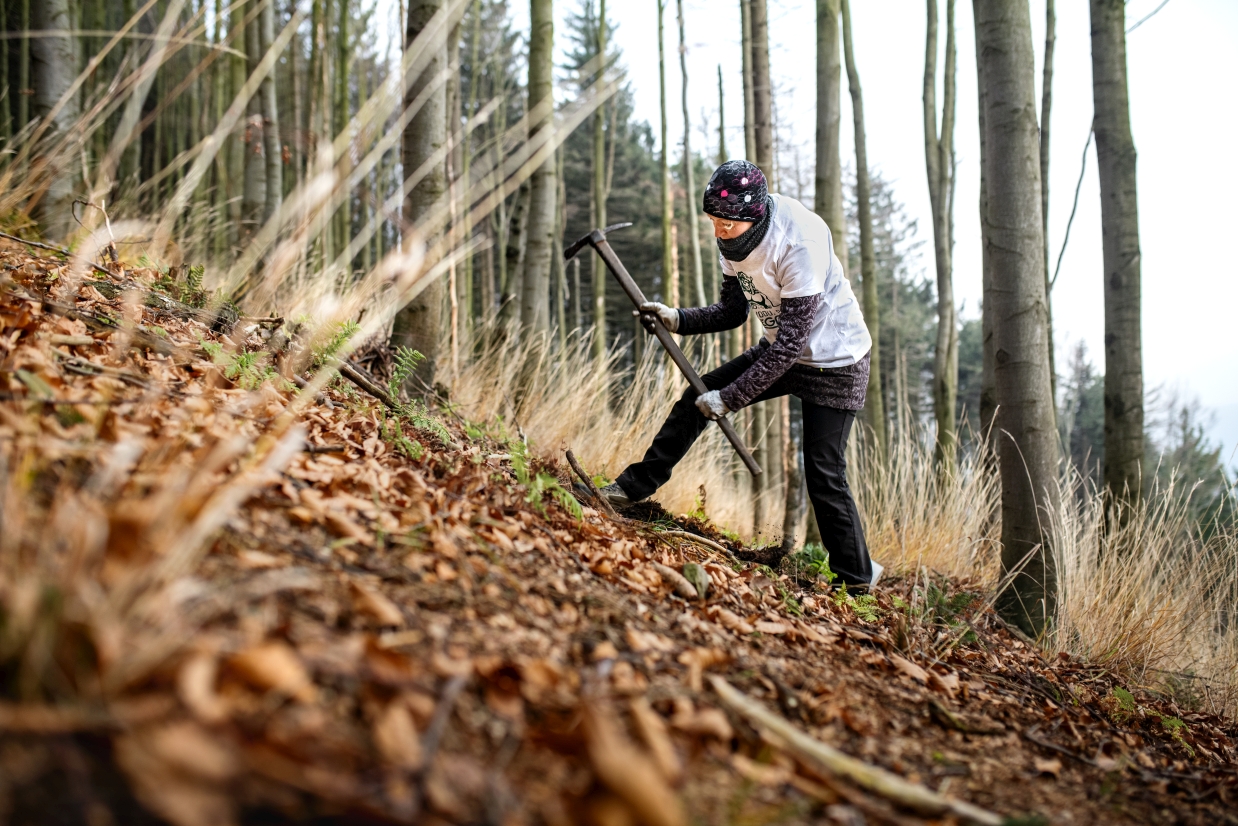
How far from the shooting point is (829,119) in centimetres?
563

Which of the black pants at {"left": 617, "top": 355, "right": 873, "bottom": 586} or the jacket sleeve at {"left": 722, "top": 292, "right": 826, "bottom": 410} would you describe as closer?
the jacket sleeve at {"left": 722, "top": 292, "right": 826, "bottom": 410}

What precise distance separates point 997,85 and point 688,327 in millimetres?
1854

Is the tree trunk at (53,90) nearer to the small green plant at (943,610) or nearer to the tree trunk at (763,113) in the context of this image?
the tree trunk at (763,113)

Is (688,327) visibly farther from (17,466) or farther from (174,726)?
(174,726)

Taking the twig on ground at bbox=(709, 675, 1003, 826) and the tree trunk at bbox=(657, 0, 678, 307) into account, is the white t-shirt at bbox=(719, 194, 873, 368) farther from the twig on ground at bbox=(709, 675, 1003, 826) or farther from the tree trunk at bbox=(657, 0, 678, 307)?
the tree trunk at bbox=(657, 0, 678, 307)

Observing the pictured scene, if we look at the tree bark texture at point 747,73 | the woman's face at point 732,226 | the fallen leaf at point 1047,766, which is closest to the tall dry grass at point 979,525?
the woman's face at point 732,226

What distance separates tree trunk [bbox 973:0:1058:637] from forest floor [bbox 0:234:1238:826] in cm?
77

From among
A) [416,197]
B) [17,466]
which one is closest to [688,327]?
[416,197]

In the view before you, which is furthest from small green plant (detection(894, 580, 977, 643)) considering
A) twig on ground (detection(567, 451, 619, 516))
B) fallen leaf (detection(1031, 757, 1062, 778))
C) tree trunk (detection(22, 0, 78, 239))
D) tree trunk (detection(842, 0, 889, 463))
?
tree trunk (detection(22, 0, 78, 239))

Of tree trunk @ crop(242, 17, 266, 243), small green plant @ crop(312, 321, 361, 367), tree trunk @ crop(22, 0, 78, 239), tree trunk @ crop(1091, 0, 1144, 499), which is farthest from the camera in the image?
tree trunk @ crop(242, 17, 266, 243)

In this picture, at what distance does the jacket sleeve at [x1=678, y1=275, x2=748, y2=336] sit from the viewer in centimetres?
386

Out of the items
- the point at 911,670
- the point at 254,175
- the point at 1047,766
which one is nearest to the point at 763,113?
the point at 911,670

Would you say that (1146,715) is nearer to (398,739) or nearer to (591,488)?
(591,488)

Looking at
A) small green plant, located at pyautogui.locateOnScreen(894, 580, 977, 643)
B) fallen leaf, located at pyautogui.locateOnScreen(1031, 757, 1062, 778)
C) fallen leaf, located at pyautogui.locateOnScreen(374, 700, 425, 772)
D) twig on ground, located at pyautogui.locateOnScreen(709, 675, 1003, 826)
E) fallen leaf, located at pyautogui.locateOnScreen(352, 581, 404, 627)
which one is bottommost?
small green plant, located at pyautogui.locateOnScreen(894, 580, 977, 643)
